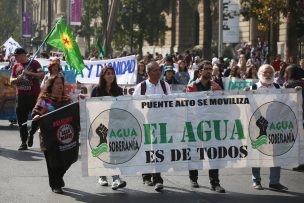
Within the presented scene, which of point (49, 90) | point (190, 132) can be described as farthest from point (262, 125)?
point (49, 90)

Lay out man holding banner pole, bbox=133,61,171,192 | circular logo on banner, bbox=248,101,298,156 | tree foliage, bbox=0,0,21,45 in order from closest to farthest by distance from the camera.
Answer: circular logo on banner, bbox=248,101,298,156 < man holding banner pole, bbox=133,61,171,192 < tree foliage, bbox=0,0,21,45

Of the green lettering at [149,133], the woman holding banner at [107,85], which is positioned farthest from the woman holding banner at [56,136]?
the green lettering at [149,133]

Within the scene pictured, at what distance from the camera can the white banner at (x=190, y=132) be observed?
9797 millimetres

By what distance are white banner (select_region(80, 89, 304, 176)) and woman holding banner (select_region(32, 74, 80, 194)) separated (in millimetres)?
248

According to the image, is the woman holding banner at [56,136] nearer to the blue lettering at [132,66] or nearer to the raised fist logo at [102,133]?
the raised fist logo at [102,133]

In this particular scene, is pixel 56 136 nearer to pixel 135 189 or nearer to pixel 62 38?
pixel 135 189

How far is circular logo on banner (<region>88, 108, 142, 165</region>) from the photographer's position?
384 inches

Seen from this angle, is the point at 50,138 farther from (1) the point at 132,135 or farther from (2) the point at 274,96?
(2) the point at 274,96

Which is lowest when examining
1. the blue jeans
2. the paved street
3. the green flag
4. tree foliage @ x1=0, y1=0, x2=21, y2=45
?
the paved street

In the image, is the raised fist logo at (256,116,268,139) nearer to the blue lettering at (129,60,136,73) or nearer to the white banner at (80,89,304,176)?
Result: the white banner at (80,89,304,176)

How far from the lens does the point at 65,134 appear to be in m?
9.88

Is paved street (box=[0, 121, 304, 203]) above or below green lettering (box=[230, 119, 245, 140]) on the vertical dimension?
below

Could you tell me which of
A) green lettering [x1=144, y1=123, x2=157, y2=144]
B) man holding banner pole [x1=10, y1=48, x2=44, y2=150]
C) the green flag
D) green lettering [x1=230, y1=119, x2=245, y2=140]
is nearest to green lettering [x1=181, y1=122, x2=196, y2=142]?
green lettering [x1=144, y1=123, x2=157, y2=144]

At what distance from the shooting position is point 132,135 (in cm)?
989
